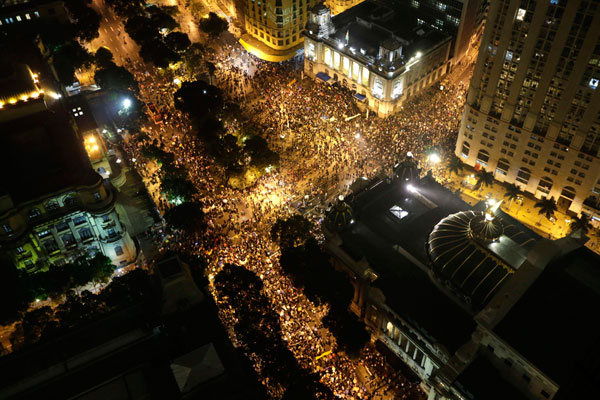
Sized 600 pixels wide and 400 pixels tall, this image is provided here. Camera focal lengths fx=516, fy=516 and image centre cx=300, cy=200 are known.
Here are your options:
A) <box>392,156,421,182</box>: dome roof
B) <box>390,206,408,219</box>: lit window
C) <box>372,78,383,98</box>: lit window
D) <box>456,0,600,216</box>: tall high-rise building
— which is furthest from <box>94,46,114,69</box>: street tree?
<box>456,0,600,216</box>: tall high-rise building

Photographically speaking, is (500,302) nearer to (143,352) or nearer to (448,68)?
(143,352)

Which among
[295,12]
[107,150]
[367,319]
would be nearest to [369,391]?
[367,319]

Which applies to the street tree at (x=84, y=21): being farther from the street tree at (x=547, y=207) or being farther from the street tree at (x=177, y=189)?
the street tree at (x=547, y=207)

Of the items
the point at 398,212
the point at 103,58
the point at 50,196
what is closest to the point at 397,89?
the point at 398,212

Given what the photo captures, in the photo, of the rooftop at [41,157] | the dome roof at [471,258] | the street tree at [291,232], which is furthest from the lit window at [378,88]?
the rooftop at [41,157]

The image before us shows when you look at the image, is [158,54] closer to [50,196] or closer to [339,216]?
[50,196]

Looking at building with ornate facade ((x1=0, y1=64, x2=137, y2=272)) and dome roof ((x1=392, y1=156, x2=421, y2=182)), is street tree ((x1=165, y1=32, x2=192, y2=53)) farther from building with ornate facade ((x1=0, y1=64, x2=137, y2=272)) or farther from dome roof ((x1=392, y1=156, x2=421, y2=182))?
dome roof ((x1=392, y1=156, x2=421, y2=182))
